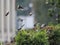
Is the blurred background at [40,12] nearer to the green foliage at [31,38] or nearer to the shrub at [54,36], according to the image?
the shrub at [54,36]

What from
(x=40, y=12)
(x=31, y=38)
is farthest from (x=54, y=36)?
(x=40, y=12)

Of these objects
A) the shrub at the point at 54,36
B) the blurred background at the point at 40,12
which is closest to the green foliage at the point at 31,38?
the shrub at the point at 54,36

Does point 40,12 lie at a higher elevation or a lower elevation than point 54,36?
higher

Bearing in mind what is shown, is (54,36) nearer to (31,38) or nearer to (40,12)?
(31,38)

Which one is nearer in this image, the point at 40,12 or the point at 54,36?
the point at 54,36

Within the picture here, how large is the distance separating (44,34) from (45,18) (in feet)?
4.07

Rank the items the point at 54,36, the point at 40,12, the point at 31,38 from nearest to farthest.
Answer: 1. the point at 31,38
2. the point at 54,36
3. the point at 40,12

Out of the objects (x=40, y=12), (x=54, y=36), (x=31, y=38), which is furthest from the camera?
(x=40, y=12)

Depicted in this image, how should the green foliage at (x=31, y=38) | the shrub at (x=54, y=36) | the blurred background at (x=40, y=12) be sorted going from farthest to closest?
1. the blurred background at (x=40, y=12)
2. the shrub at (x=54, y=36)
3. the green foliage at (x=31, y=38)

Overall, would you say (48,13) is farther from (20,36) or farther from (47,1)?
(20,36)

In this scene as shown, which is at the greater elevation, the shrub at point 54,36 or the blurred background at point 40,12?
the blurred background at point 40,12

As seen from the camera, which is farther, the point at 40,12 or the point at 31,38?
the point at 40,12

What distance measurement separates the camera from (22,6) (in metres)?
3.88

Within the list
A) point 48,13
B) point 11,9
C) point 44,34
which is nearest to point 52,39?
point 44,34
